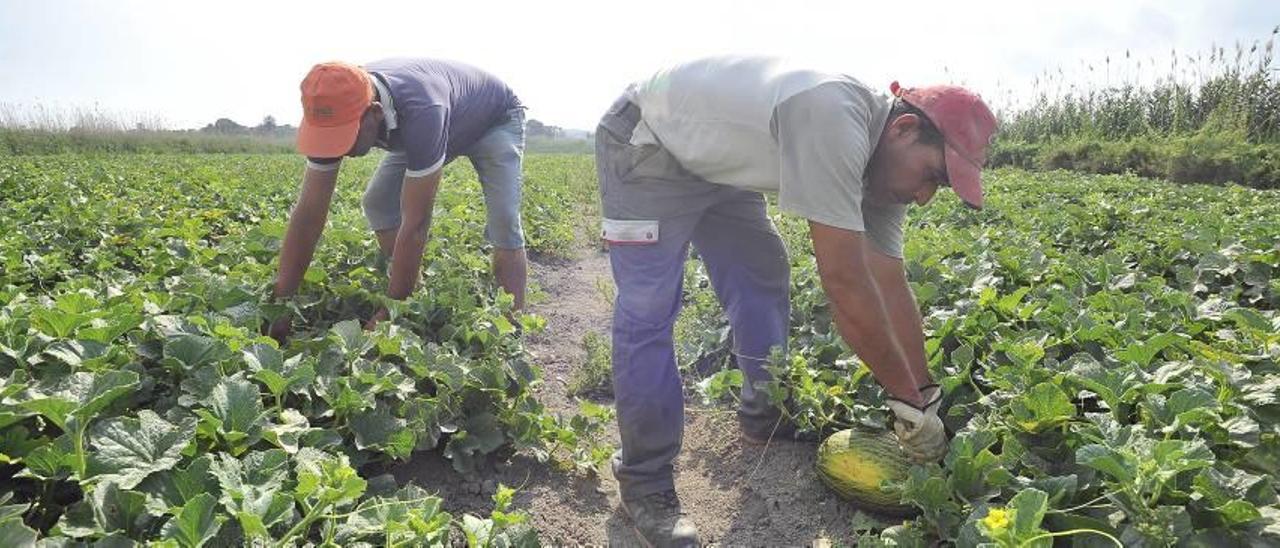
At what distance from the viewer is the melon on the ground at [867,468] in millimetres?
2592

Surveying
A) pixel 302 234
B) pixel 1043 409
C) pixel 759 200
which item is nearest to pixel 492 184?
pixel 302 234

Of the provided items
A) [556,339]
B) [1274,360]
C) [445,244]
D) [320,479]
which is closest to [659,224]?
[320,479]

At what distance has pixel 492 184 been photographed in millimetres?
4363

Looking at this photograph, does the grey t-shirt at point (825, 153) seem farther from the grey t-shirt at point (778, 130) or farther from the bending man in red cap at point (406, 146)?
the bending man in red cap at point (406, 146)

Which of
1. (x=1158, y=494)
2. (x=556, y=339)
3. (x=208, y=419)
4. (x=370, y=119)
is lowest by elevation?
(x=556, y=339)

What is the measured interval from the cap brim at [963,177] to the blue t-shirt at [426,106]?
2.05 m

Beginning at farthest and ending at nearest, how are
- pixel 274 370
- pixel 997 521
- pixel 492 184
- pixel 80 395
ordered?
pixel 492 184
pixel 274 370
pixel 80 395
pixel 997 521

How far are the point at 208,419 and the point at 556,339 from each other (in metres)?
3.34

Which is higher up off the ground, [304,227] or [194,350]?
[304,227]

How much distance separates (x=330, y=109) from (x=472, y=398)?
121 centimetres

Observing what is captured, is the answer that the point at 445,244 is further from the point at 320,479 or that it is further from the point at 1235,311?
the point at 1235,311

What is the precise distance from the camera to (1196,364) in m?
2.44

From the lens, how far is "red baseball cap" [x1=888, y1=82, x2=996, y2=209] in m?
2.29

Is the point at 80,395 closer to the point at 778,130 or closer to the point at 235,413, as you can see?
the point at 235,413
